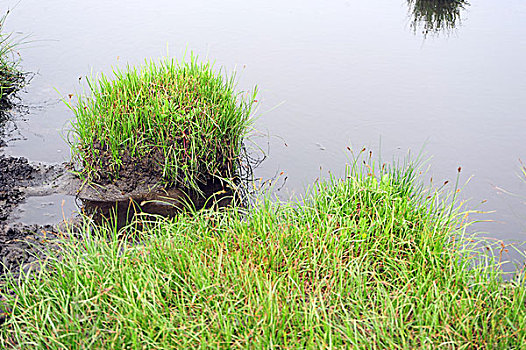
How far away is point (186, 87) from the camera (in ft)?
14.4

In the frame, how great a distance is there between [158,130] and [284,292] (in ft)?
6.68

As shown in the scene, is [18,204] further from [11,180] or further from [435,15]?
[435,15]

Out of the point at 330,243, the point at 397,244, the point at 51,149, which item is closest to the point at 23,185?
the point at 51,149

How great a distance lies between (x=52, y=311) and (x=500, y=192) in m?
3.58

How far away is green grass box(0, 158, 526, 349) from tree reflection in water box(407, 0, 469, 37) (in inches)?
208

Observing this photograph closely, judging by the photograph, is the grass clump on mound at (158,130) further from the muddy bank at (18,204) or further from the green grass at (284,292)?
the green grass at (284,292)

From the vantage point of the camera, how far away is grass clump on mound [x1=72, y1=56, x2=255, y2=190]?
4.23 meters

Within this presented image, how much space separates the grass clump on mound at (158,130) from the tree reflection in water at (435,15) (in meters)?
4.55

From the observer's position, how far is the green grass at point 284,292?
2502 mm

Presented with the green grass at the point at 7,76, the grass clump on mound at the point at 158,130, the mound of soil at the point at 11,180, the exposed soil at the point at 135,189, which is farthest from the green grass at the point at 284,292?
the green grass at the point at 7,76

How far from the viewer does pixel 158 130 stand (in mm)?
4273

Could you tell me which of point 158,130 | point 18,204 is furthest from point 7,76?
point 158,130

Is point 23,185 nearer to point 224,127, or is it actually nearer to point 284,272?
point 224,127

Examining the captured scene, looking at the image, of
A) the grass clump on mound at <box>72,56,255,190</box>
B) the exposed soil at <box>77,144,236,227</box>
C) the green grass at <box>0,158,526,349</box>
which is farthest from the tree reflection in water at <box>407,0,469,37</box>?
Result: the green grass at <box>0,158,526,349</box>
